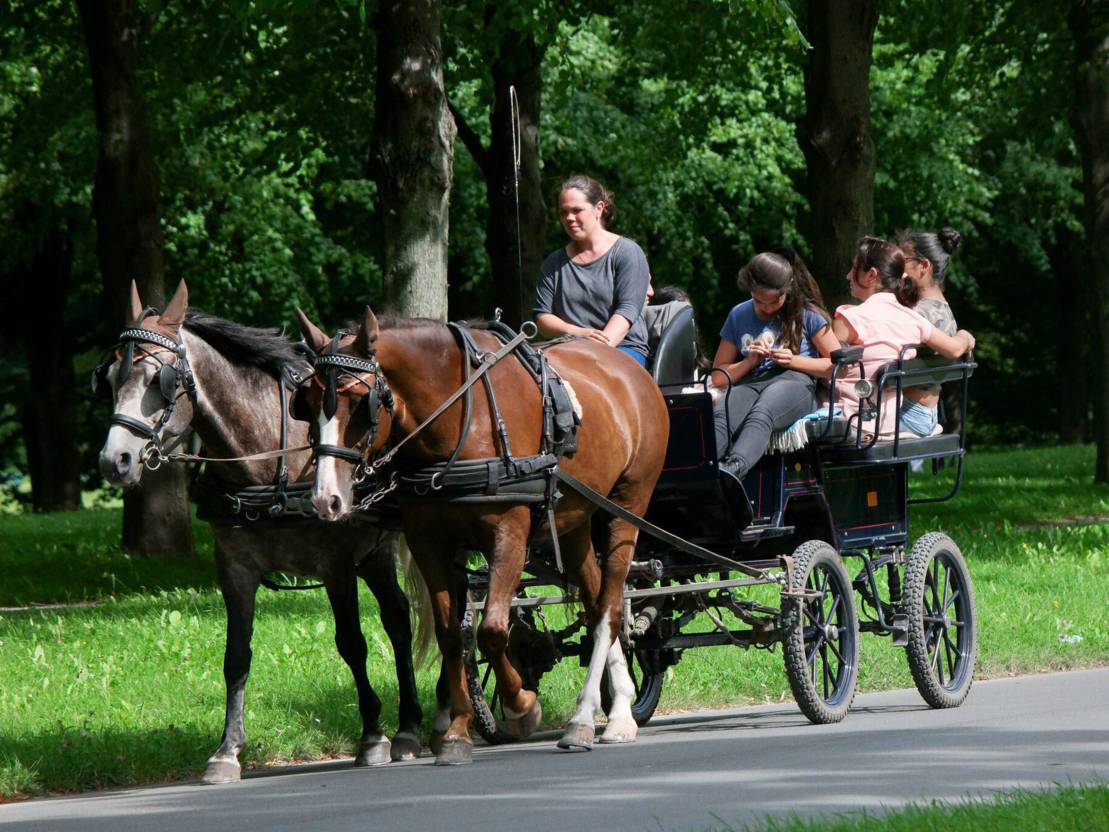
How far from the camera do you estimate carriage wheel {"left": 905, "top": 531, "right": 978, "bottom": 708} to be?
8875 millimetres

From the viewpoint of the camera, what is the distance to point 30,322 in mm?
32469

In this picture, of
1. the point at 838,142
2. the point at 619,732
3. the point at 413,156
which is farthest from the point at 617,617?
the point at 838,142

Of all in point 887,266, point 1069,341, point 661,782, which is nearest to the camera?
point 661,782

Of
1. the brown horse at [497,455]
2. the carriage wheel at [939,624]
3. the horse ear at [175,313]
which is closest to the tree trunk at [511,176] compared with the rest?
the carriage wheel at [939,624]

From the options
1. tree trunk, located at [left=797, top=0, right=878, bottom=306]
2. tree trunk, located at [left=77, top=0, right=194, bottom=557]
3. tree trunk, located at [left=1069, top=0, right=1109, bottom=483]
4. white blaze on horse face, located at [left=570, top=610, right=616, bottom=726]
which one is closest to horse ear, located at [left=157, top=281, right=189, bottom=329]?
white blaze on horse face, located at [left=570, top=610, right=616, bottom=726]

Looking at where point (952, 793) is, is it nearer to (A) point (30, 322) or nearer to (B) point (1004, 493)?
(B) point (1004, 493)

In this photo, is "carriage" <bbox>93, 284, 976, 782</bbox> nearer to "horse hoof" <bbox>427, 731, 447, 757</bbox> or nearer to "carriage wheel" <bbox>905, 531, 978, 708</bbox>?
"carriage wheel" <bbox>905, 531, 978, 708</bbox>

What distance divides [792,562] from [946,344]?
1.70m

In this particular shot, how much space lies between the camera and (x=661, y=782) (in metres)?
6.56

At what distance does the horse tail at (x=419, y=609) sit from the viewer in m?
8.62

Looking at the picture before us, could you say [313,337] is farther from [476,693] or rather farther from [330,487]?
[476,693]

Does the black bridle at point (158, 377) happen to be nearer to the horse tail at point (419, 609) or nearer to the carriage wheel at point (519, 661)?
the horse tail at point (419, 609)

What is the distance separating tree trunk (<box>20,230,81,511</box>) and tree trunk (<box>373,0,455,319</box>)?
2089 centimetres

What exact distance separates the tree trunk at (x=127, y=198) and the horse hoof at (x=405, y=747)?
8963mm
